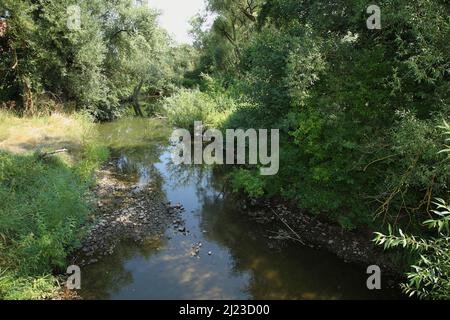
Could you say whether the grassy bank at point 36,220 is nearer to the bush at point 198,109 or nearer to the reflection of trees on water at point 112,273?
the reflection of trees on water at point 112,273

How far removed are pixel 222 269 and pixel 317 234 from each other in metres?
2.61

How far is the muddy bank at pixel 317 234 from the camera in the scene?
7.84 m

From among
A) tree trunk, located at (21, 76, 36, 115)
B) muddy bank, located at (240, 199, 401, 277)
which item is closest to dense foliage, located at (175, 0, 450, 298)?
muddy bank, located at (240, 199, 401, 277)

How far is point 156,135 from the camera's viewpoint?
21500mm

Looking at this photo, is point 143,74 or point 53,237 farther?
point 143,74

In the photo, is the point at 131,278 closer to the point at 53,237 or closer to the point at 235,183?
the point at 53,237

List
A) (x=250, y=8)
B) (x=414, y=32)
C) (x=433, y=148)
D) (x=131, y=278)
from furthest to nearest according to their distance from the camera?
(x=250, y=8)
(x=131, y=278)
(x=414, y=32)
(x=433, y=148)

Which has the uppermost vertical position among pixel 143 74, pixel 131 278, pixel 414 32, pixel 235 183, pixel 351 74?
pixel 143 74

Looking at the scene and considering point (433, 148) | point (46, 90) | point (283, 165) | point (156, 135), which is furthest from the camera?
point (156, 135)

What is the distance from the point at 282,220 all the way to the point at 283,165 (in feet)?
5.01

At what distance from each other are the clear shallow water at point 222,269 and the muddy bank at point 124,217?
0.29m

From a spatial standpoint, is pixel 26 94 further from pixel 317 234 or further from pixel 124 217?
pixel 317 234

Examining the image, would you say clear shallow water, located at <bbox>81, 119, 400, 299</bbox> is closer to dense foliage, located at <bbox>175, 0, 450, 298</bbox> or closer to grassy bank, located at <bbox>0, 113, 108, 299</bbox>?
grassy bank, located at <bbox>0, 113, 108, 299</bbox>

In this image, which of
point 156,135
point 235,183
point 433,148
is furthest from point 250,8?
point 433,148
